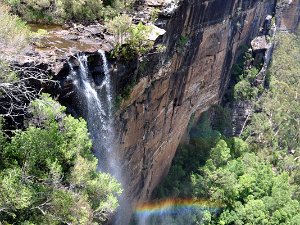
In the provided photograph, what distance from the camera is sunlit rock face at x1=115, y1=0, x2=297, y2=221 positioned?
15945 mm

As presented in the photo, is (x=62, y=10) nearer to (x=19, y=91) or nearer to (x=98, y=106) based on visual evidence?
(x=98, y=106)

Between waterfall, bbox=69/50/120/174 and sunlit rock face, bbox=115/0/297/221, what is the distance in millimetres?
783

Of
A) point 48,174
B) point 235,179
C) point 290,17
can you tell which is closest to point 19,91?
point 48,174

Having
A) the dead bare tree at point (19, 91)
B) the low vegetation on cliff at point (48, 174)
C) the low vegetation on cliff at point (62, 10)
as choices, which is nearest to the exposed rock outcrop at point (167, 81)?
the dead bare tree at point (19, 91)

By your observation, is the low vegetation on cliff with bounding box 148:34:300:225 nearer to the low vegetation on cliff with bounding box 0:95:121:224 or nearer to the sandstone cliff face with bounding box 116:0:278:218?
the sandstone cliff face with bounding box 116:0:278:218

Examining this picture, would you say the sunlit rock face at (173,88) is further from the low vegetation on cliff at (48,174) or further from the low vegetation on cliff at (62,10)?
the low vegetation on cliff at (48,174)

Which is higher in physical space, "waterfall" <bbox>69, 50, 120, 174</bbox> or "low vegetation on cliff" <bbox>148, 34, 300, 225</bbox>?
"waterfall" <bbox>69, 50, 120, 174</bbox>

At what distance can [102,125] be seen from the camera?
12.9 meters

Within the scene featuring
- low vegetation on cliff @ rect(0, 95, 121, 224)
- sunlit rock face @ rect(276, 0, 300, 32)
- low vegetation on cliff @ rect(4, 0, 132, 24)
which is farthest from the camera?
sunlit rock face @ rect(276, 0, 300, 32)

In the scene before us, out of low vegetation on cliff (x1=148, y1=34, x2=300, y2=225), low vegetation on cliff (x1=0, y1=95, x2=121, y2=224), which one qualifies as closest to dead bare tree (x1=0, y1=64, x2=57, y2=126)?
low vegetation on cliff (x1=0, y1=95, x2=121, y2=224)

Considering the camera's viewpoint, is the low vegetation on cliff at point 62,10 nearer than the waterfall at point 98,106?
No

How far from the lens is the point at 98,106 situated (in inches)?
487

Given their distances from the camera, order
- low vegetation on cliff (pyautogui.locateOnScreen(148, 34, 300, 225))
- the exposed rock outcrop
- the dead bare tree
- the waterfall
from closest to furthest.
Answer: the dead bare tree, the waterfall, the exposed rock outcrop, low vegetation on cliff (pyautogui.locateOnScreen(148, 34, 300, 225))

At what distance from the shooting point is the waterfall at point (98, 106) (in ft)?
37.7
